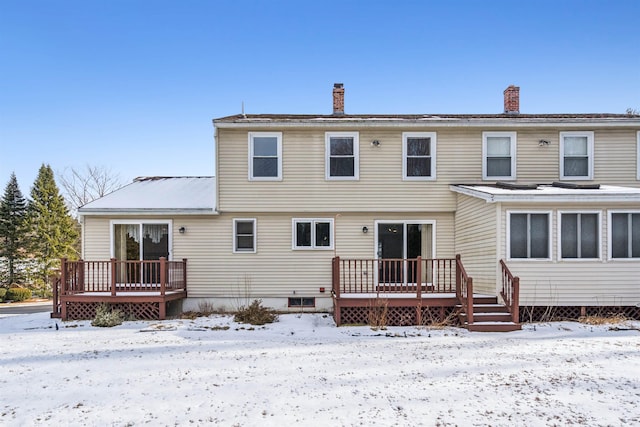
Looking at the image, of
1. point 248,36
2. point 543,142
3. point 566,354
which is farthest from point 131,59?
point 566,354

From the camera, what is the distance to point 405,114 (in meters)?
12.9

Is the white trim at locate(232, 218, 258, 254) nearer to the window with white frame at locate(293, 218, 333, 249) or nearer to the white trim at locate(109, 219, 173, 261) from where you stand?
the window with white frame at locate(293, 218, 333, 249)

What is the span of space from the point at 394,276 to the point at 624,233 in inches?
234

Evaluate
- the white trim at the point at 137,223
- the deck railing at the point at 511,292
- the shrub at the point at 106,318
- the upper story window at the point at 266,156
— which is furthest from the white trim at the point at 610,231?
the shrub at the point at 106,318

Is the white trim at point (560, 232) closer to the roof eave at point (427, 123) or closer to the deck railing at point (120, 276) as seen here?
the roof eave at point (427, 123)

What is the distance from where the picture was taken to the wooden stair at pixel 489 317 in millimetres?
9039

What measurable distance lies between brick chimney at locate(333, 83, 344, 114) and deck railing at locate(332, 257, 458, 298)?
213 inches

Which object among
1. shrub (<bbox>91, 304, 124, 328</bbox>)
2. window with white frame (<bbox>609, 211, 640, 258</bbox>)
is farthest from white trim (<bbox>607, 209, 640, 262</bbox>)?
shrub (<bbox>91, 304, 124, 328</bbox>)

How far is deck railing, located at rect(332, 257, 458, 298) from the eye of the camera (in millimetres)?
10359

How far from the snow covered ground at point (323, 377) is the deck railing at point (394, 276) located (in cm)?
149

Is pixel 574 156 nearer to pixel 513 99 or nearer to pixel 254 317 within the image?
pixel 513 99

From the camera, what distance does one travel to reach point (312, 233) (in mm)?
12141

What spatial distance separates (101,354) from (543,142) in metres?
12.9

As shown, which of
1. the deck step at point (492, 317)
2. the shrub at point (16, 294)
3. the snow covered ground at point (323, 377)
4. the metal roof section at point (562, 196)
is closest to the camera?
the snow covered ground at point (323, 377)
